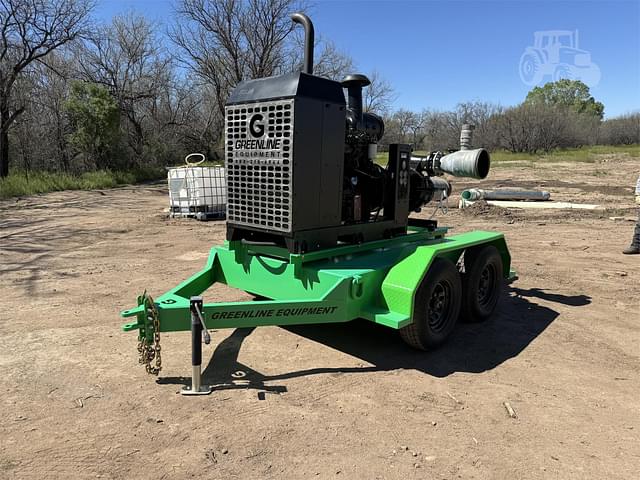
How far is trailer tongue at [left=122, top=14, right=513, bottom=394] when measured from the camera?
351cm

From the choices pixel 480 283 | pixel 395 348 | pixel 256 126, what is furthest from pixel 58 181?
pixel 395 348

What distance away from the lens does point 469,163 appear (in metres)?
4.37

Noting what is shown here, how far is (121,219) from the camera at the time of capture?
12031mm

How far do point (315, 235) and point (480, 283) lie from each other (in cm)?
213

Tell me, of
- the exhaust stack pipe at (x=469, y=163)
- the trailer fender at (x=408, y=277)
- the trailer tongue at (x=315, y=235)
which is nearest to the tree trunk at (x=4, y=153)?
the trailer tongue at (x=315, y=235)

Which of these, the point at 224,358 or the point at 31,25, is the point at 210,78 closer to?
the point at 31,25

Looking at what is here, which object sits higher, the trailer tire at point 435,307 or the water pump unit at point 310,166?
the water pump unit at point 310,166

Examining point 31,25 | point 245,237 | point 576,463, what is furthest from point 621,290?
point 31,25

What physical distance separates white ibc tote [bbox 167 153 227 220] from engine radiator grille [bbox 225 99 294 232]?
25.4 ft

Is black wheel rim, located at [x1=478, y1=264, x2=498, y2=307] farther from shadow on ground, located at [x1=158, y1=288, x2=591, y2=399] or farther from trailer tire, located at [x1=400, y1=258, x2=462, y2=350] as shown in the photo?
trailer tire, located at [x1=400, y1=258, x2=462, y2=350]

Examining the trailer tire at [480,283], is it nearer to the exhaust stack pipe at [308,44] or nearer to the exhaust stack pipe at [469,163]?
the exhaust stack pipe at [469,163]

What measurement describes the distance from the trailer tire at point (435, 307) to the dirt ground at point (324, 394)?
163 mm

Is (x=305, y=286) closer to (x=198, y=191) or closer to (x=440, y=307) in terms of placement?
(x=440, y=307)

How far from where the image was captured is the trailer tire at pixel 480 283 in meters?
4.81
